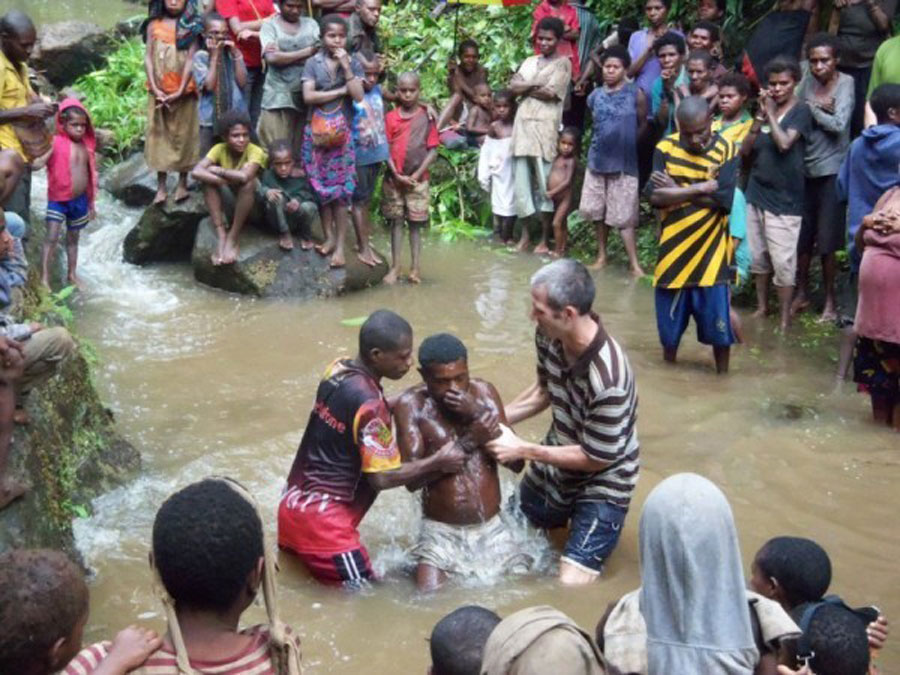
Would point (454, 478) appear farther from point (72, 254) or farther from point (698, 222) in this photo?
point (72, 254)

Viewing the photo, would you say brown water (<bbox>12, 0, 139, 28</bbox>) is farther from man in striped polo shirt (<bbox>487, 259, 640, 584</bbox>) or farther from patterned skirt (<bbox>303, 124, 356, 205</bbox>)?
man in striped polo shirt (<bbox>487, 259, 640, 584</bbox>)

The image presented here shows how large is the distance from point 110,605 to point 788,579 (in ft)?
9.24

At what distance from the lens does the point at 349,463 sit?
5121 millimetres

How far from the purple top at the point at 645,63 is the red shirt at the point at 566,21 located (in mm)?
632

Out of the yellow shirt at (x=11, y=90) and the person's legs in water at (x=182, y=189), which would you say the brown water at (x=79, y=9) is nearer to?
the person's legs in water at (x=182, y=189)

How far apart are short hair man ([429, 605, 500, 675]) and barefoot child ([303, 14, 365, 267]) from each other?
22.9ft

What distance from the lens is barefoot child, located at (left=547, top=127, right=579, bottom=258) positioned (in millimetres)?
10992

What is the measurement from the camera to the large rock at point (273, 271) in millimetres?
9852

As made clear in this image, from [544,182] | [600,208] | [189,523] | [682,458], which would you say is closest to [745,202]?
[600,208]

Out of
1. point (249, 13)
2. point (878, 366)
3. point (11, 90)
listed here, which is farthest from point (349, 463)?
point (249, 13)

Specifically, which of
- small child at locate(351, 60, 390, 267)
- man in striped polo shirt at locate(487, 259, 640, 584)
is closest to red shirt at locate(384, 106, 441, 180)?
small child at locate(351, 60, 390, 267)

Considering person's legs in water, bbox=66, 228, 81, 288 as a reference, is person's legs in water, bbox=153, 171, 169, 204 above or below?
above

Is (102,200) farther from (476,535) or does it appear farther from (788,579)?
(788,579)

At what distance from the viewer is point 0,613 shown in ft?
8.83
